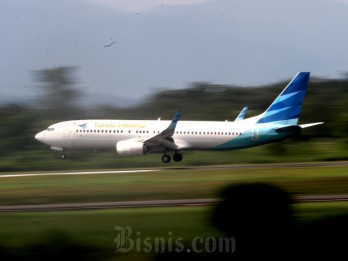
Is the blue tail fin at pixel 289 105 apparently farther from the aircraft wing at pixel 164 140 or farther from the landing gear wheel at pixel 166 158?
the landing gear wheel at pixel 166 158

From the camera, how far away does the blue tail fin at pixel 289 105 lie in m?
43.4

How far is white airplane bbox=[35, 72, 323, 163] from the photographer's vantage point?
42.7 m

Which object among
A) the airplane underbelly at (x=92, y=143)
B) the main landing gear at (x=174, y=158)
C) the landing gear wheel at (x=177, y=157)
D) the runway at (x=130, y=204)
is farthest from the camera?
the landing gear wheel at (x=177, y=157)

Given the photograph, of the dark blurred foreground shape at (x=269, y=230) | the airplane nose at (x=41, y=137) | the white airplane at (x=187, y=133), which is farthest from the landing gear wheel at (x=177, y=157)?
the dark blurred foreground shape at (x=269, y=230)

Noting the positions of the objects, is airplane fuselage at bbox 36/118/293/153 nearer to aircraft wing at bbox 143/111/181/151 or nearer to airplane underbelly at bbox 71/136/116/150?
airplane underbelly at bbox 71/136/116/150

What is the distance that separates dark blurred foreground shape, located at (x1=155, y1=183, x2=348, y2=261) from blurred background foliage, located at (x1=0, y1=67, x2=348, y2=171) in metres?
27.5

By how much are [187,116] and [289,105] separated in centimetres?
1465

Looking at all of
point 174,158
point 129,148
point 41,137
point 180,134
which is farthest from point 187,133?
point 41,137

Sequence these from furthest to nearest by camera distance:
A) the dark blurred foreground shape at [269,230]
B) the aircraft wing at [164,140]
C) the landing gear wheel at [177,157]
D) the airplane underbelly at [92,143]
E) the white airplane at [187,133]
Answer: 1. the landing gear wheel at [177,157]
2. the airplane underbelly at [92,143]
3. the white airplane at [187,133]
4. the aircraft wing at [164,140]
5. the dark blurred foreground shape at [269,230]

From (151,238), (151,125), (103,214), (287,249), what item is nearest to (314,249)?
(287,249)

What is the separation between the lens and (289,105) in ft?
143

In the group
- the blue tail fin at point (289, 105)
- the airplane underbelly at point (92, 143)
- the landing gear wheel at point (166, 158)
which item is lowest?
the landing gear wheel at point (166, 158)

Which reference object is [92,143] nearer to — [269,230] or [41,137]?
[41,137]

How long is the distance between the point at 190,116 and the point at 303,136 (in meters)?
10.5
